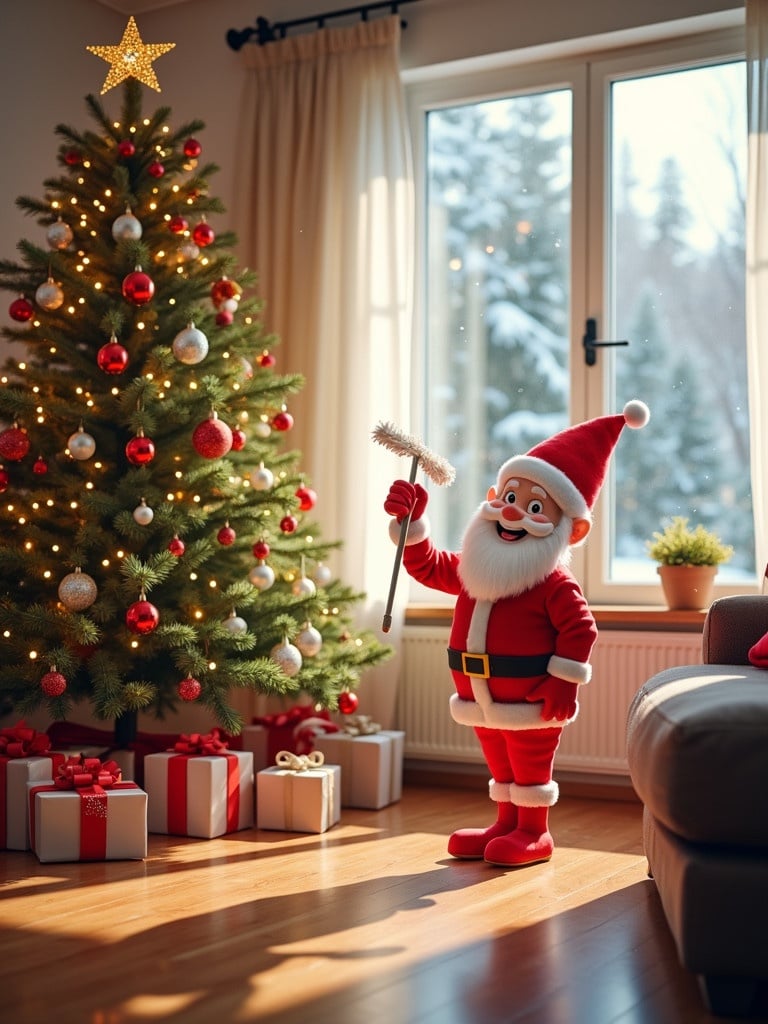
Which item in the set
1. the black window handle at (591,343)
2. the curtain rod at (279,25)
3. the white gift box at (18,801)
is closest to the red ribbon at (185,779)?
the white gift box at (18,801)

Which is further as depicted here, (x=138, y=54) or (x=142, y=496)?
(x=138, y=54)

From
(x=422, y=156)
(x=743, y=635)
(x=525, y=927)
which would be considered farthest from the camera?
(x=422, y=156)

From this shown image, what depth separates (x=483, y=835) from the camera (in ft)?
9.81

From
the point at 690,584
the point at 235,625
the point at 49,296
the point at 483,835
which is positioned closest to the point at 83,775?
the point at 235,625

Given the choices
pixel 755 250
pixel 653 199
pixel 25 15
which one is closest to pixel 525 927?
pixel 755 250

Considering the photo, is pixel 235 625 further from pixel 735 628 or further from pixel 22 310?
pixel 735 628

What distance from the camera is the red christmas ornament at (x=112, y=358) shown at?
326 centimetres

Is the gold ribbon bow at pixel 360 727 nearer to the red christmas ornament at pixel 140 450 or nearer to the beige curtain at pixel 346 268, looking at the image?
the beige curtain at pixel 346 268

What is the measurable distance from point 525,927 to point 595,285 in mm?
2410

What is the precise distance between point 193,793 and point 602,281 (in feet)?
7.12

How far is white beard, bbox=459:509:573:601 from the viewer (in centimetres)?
Answer: 287

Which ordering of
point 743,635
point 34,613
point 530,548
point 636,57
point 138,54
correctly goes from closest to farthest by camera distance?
point 743,635
point 530,548
point 34,613
point 138,54
point 636,57

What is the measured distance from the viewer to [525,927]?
2.37 m

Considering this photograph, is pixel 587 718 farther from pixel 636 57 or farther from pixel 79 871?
pixel 636 57
